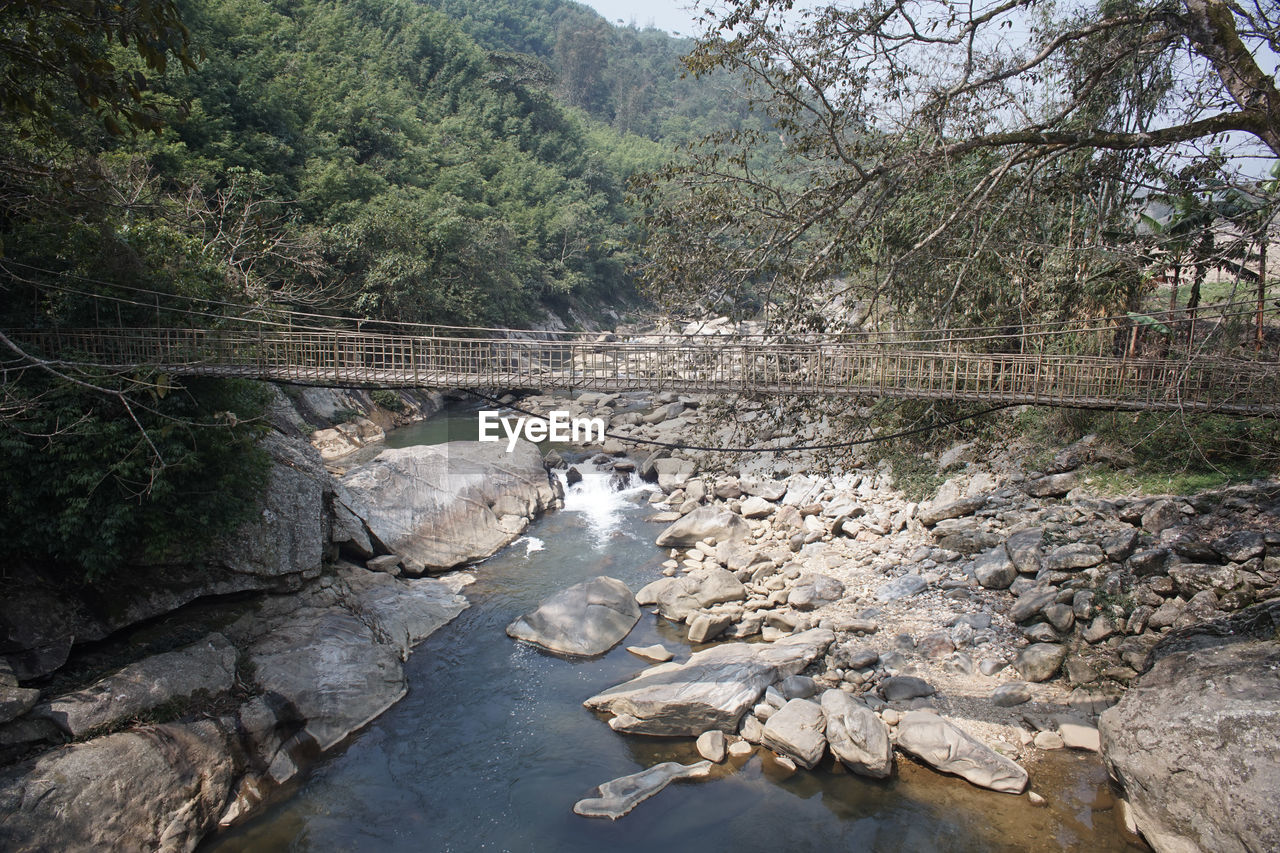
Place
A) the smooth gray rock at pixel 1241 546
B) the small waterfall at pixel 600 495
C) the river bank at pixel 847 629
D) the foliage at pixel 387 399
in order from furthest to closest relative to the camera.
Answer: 1. the foliage at pixel 387 399
2. the small waterfall at pixel 600 495
3. the smooth gray rock at pixel 1241 546
4. the river bank at pixel 847 629

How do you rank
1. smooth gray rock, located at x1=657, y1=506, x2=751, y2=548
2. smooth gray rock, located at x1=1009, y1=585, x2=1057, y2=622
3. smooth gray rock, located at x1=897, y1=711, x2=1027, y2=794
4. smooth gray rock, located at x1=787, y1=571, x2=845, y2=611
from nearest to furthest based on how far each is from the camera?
A: smooth gray rock, located at x1=897, y1=711, x2=1027, y2=794 → smooth gray rock, located at x1=1009, y1=585, x2=1057, y2=622 → smooth gray rock, located at x1=787, y1=571, x2=845, y2=611 → smooth gray rock, located at x1=657, y1=506, x2=751, y2=548

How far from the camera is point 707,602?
31.5ft

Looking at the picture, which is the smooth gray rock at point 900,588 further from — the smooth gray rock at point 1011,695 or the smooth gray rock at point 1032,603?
the smooth gray rock at point 1011,695

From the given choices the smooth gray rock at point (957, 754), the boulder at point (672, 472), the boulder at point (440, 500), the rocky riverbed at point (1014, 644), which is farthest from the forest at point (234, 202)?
the smooth gray rock at point (957, 754)

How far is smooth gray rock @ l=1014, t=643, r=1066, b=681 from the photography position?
7176 millimetres

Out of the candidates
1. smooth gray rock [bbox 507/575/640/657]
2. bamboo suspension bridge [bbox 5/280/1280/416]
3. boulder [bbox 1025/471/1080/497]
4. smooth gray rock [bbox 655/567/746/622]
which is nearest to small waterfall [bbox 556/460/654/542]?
smooth gray rock [bbox 655/567/746/622]

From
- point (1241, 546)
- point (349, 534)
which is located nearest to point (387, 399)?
point (349, 534)

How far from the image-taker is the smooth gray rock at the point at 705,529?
1193 centimetres

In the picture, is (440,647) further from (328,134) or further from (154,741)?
(328,134)

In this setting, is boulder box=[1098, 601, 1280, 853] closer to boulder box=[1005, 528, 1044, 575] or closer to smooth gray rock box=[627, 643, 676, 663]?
boulder box=[1005, 528, 1044, 575]

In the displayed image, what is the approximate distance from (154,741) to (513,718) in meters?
3.20

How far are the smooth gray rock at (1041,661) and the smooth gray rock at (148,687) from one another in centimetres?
790

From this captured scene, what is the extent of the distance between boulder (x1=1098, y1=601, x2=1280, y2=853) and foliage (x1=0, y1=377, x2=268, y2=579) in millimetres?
7860

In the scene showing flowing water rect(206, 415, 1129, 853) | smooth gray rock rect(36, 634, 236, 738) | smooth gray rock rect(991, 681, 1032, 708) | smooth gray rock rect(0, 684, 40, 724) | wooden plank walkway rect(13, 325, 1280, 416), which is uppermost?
wooden plank walkway rect(13, 325, 1280, 416)
